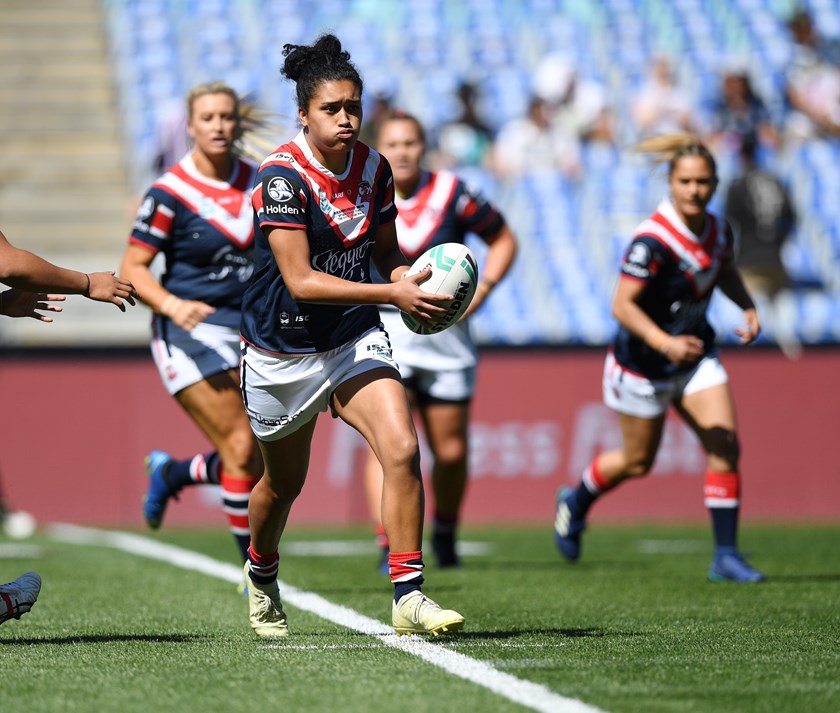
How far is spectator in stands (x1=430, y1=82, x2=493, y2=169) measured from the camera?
1716 centimetres

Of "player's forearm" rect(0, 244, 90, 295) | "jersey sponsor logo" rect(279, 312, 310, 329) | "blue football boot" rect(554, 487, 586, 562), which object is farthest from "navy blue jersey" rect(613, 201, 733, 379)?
"player's forearm" rect(0, 244, 90, 295)

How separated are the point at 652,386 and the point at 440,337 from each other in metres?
1.26

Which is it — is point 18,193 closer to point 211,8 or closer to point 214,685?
point 211,8

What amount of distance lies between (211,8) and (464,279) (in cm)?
1512

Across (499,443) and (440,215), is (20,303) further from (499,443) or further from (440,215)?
(499,443)

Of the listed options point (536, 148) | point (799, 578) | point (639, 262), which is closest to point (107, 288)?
point (639, 262)

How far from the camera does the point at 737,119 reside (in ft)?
57.8

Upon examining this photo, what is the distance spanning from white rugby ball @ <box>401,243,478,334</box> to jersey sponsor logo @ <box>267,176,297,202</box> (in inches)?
19.7

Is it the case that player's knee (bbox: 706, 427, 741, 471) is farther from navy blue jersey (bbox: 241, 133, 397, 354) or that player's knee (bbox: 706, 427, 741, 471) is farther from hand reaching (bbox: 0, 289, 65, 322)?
hand reaching (bbox: 0, 289, 65, 322)

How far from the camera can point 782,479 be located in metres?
13.2

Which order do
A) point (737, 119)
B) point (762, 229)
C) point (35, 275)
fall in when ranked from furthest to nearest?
point (737, 119) < point (762, 229) < point (35, 275)

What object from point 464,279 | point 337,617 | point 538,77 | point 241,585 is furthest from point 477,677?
point 538,77

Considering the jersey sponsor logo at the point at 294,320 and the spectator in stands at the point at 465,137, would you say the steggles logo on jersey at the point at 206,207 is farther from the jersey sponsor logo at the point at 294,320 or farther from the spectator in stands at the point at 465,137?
the spectator in stands at the point at 465,137

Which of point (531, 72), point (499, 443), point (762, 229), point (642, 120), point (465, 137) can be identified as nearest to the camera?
point (499, 443)
